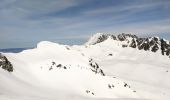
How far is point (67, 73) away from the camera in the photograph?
259 feet

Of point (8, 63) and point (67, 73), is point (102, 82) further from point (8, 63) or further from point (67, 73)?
point (8, 63)

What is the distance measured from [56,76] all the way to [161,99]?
40613mm

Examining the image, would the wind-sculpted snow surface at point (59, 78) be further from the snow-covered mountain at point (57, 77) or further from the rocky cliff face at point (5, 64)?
the rocky cliff face at point (5, 64)

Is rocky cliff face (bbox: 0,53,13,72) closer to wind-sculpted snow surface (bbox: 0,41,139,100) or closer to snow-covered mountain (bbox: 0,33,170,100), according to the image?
snow-covered mountain (bbox: 0,33,170,100)

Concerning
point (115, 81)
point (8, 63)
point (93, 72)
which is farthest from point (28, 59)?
point (115, 81)

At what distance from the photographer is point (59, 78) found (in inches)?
3019

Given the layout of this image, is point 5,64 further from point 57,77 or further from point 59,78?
point 59,78

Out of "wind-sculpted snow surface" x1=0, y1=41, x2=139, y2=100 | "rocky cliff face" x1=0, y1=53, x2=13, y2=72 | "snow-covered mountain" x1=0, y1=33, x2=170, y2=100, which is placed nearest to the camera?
"snow-covered mountain" x1=0, y1=33, x2=170, y2=100

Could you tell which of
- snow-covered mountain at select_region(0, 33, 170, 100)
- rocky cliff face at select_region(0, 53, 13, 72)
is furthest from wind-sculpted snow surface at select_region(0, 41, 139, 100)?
rocky cliff face at select_region(0, 53, 13, 72)

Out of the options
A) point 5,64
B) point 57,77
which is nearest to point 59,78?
point 57,77

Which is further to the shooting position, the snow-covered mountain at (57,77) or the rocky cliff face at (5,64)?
the rocky cliff face at (5,64)

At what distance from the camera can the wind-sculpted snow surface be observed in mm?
66750

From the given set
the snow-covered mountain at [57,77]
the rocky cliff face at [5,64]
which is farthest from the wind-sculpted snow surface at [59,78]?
the rocky cliff face at [5,64]

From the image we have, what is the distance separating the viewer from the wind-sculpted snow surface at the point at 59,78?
66.8m
